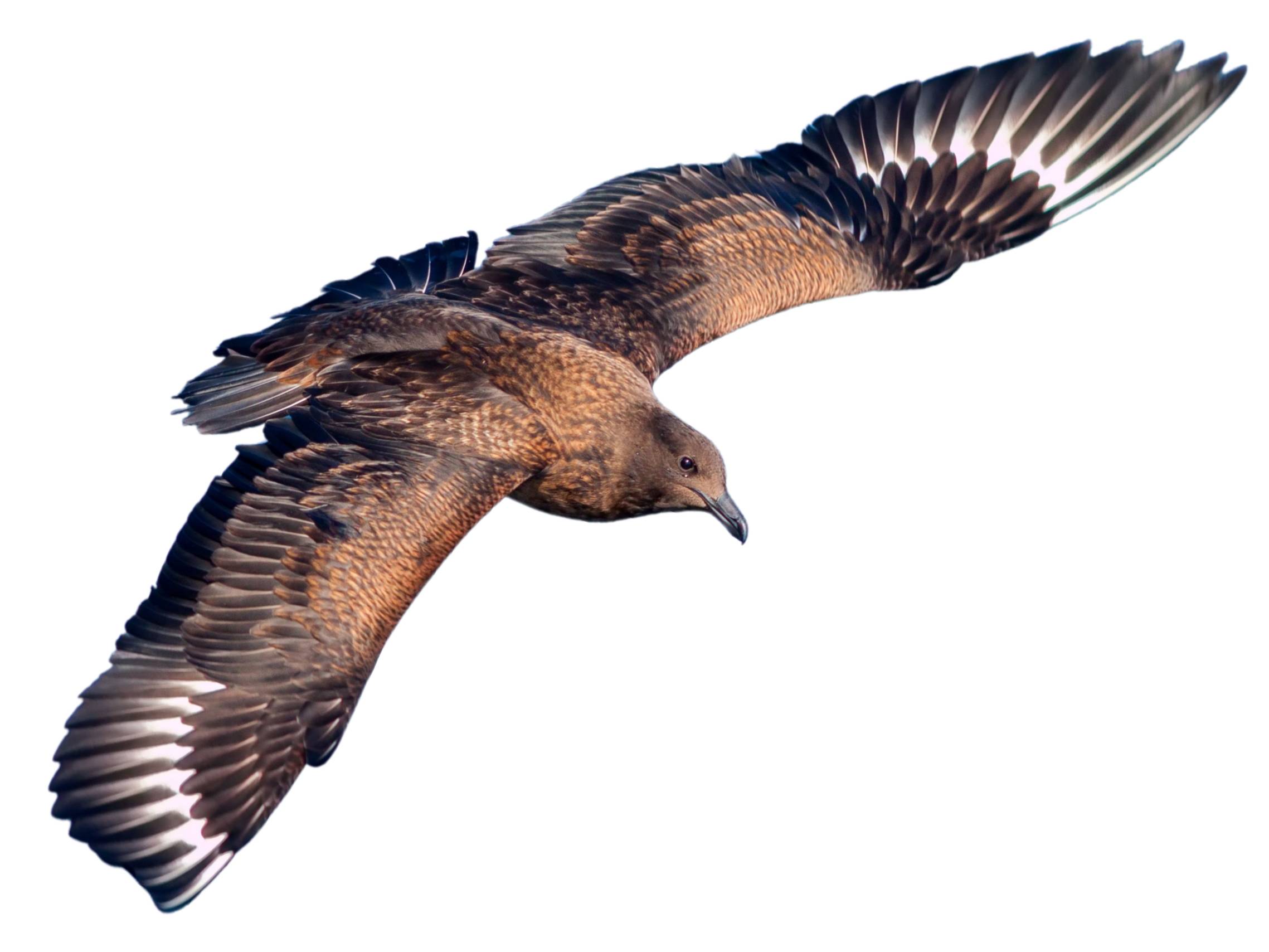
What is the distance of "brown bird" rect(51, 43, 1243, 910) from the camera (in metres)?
10.2

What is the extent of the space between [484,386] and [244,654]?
7.12 ft

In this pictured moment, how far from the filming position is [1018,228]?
1375 cm

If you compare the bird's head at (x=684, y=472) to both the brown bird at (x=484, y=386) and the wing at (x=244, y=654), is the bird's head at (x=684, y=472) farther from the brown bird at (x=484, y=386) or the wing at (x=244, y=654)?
the wing at (x=244, y=654)

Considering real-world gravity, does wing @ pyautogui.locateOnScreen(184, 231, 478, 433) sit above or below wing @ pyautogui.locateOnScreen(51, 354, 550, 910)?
above

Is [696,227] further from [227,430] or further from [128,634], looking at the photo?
[128,634]

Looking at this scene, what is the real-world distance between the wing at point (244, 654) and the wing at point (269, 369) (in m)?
0.88

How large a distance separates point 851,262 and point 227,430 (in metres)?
4.21

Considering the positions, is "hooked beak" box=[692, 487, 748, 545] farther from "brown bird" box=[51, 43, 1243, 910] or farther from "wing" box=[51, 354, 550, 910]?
"wing" box=[51, 354, 550, 910]

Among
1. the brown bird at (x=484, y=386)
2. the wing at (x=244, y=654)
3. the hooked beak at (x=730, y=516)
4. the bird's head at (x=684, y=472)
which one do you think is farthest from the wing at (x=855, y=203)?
the wing at (x=244, y=654)

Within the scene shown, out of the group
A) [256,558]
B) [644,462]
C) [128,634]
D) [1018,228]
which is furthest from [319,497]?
[1018,228]

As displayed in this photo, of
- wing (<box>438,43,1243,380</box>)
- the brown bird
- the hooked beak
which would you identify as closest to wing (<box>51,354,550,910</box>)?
the brown bird

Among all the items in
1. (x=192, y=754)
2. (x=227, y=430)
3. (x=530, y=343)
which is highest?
(x=530, y=343)

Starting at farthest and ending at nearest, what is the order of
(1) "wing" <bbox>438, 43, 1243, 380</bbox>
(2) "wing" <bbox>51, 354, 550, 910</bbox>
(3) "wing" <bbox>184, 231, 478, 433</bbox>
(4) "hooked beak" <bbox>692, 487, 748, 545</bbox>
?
(1) "wing" <bbox>438, 43, 1243, 380</bbox>, (4) "hooked beak" <bbox>692, 487, 748, 545</bbox>, (3) "wing" <bbox>184, 231, 478, 433</bbox>, (2) "wing" <bbox>51, 354, 550, 910</bbox>

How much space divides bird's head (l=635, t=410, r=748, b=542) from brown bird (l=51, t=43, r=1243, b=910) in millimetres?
16
